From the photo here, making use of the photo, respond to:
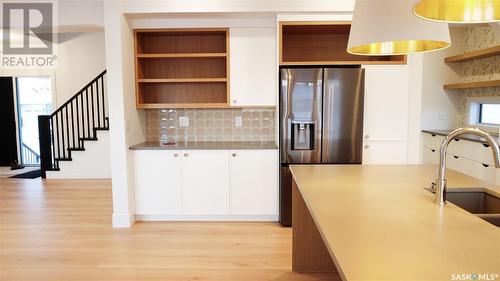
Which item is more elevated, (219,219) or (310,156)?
(310,156)

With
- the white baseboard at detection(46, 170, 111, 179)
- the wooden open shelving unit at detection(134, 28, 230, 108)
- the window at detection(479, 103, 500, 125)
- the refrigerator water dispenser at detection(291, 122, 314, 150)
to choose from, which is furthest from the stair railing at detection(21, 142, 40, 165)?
the window at detection(479, 103, 500, 125)

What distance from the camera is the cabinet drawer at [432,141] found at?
3782mm

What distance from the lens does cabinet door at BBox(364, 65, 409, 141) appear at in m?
3.69

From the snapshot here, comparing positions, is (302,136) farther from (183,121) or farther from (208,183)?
(183,121)

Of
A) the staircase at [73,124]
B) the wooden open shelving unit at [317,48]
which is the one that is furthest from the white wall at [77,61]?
the wooden open shelving unit at [317,48]

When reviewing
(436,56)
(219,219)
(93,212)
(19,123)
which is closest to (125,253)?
(219,219)

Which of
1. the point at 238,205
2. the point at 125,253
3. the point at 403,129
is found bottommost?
the point at 125,253

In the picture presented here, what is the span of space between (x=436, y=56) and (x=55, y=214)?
16.4 feet

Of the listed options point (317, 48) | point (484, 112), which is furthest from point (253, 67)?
point (484, 112)

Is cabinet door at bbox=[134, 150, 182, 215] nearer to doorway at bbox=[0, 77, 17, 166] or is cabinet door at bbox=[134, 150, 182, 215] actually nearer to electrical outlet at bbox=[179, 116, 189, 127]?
electrical outlet at bbox=[179, 116, 189, 127]

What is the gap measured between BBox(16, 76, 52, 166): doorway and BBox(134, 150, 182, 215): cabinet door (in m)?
4.78

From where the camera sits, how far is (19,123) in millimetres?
7383

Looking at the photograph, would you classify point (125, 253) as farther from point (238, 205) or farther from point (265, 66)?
point (265, 66)

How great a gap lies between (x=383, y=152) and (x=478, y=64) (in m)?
1.56
